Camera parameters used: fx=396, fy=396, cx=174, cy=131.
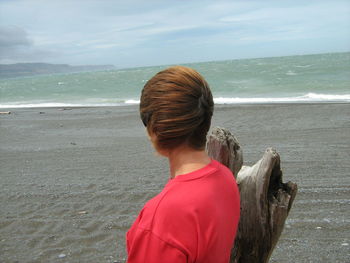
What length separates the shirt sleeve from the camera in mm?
1259

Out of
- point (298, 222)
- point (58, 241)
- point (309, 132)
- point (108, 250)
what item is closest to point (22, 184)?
point (58, 241)

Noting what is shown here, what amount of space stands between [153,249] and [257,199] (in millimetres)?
1119

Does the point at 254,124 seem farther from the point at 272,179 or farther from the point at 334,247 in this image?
the point at 272,179

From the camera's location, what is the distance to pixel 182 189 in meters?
1.31

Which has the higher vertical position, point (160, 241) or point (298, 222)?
point (160, 241)

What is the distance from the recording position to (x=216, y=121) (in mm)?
13008

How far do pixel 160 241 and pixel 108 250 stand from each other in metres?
3.04

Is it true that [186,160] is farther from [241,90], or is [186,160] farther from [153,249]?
[241,90]

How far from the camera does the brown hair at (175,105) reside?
4.32 ft

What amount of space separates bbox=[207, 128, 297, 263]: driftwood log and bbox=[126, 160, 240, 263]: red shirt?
884 mm

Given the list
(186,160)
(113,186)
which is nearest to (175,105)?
(186,160)

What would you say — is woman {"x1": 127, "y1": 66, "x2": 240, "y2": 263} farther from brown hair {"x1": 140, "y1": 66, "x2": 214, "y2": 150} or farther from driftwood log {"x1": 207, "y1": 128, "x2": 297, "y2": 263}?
driftwood log {"x1": 207, "y1": 128, "x2": 297, "y2": 263}

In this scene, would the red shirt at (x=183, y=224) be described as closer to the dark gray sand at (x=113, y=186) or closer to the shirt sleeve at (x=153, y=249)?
the shirt sleeve at (x=153, y=249)

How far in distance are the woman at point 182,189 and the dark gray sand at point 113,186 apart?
2.72 meters
